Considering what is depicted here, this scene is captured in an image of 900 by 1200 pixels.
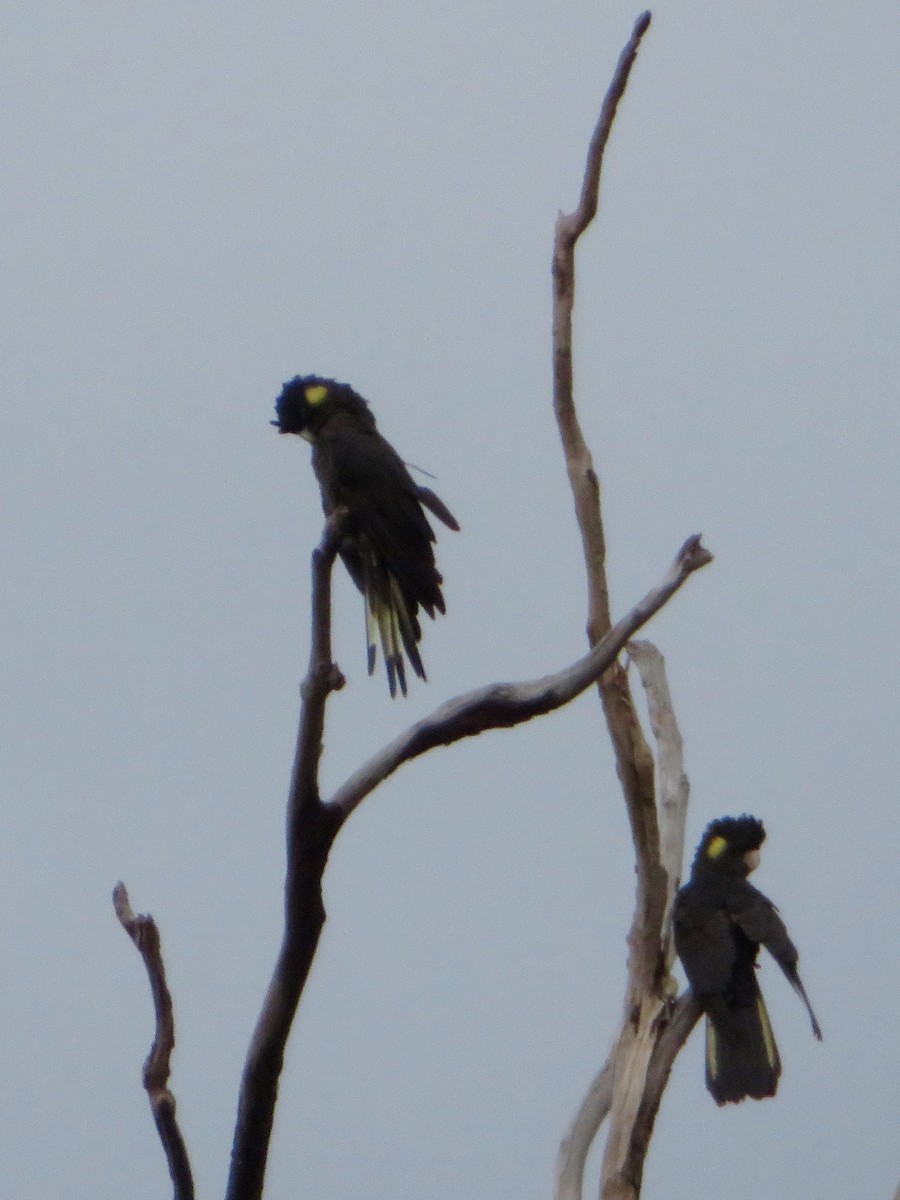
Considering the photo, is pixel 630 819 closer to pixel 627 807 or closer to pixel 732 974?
pixel 627 807

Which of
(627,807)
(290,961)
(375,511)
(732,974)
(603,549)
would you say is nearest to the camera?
(290,961)

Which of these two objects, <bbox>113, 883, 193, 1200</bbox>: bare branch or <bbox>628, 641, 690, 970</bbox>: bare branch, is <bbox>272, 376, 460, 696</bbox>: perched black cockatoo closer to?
<bbox>628, 641, 690, 970</bbox>: bare branch

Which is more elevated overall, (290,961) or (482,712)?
(482,712)

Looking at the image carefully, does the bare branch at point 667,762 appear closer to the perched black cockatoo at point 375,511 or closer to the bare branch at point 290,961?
the perched black cockatoo at point 375,511

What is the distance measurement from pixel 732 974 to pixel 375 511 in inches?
65.6

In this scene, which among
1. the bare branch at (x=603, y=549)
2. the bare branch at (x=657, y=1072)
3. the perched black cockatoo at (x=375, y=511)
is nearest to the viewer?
the bare branch at (x=603, y=549)

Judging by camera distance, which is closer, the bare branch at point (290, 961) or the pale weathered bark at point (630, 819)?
the bare branch at point (290, 961)

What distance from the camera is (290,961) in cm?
255

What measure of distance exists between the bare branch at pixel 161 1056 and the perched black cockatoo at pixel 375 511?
1776 mm

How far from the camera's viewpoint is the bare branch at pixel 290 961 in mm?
2533

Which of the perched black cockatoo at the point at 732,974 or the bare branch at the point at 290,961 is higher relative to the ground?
the perched black cockatoo at the point at 732,974

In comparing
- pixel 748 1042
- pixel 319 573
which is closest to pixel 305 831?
pixel 319 573

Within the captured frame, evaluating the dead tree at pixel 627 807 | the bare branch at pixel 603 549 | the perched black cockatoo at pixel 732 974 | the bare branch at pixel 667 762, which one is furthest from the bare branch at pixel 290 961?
the perched black cockatoo at pixel 732 974

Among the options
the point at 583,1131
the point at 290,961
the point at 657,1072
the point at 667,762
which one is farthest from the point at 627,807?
the point at 290,961
